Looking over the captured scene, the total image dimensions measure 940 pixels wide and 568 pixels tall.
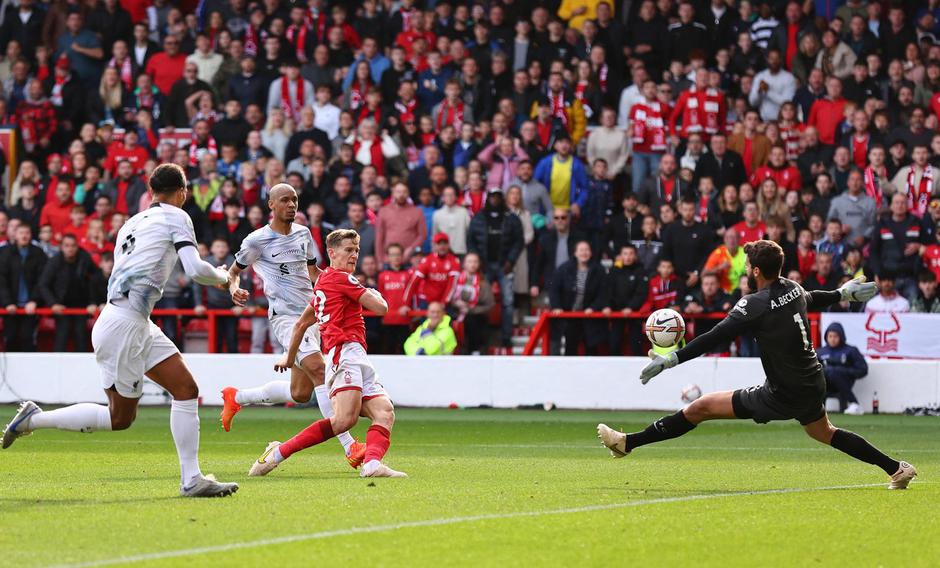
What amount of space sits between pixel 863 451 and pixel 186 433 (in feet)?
15.1

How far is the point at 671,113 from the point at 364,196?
16.7 feet

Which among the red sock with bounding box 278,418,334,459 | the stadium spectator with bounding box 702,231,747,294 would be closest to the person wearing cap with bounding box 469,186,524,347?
the stadium spectator with bounding box 702,231,747,294

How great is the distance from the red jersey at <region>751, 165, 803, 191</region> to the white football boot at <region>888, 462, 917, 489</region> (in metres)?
12.4

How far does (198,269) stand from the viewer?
898 cm

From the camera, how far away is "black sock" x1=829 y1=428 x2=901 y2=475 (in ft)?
33.7

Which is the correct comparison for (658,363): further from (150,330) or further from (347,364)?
(150,330)

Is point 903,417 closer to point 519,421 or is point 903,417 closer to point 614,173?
point 519,421

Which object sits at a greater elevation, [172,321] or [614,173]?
[614,173]

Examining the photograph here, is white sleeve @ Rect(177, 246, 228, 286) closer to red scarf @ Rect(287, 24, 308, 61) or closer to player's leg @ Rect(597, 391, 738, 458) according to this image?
player's leg @ Rect(597, 391, 738, 458)

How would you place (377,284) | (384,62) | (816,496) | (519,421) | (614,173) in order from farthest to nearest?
1. (384,62)
2. (614,173)
3. (377,284)
4. (519,421)
5. (816,496)

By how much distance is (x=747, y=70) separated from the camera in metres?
24.7

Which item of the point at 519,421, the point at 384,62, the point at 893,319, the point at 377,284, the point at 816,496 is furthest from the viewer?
the point at 384,62

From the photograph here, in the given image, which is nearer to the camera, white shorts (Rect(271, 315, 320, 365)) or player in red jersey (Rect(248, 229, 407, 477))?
player in red jersey (Rect(248, 229, 407, 477))

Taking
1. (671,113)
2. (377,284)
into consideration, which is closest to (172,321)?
Result: (377,284)
